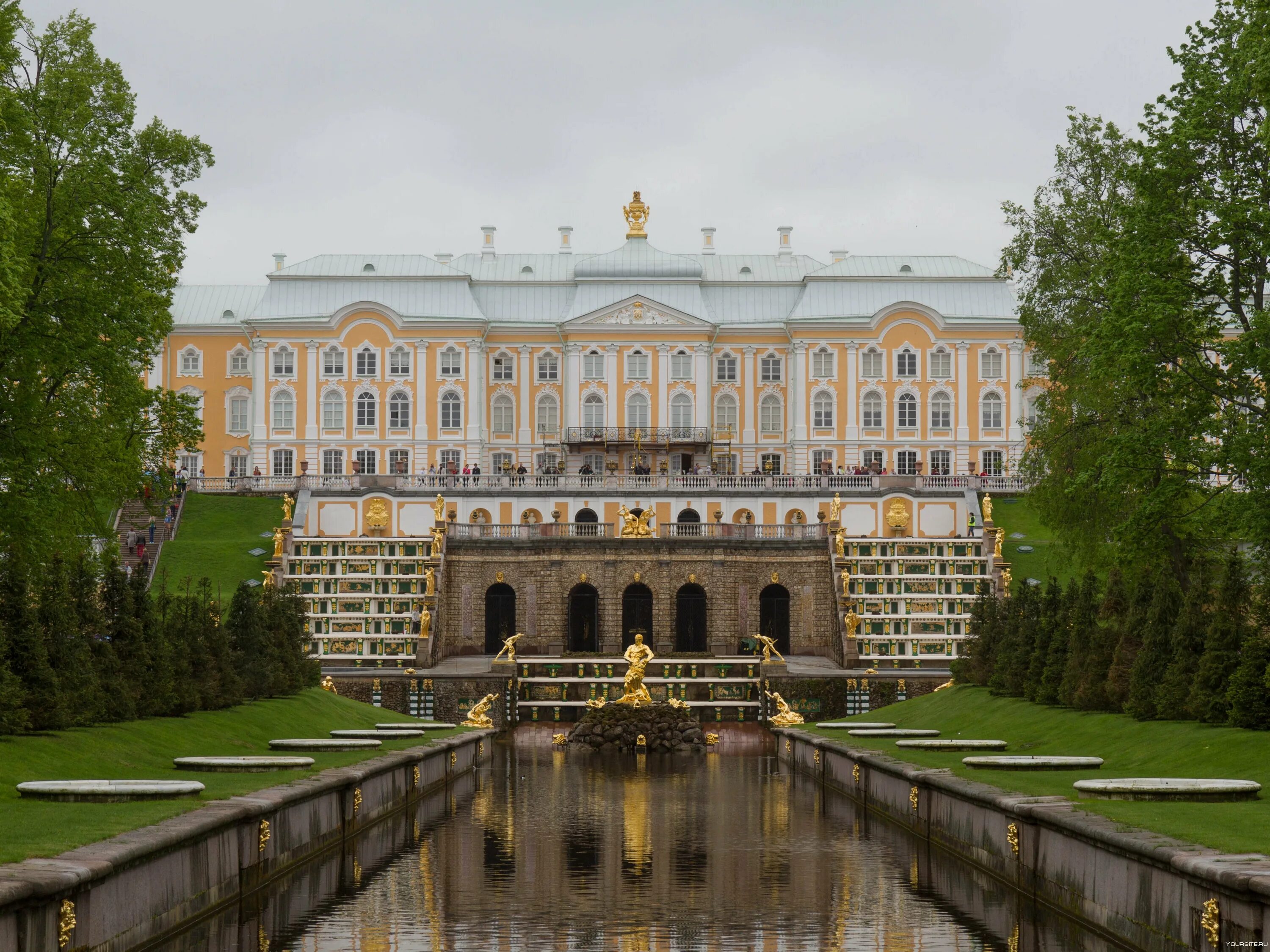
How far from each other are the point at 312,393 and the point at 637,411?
18465mm

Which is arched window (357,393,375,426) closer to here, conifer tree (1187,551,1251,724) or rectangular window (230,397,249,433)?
rectangular window (230,397,249,433)

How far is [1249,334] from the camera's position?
93.2ft

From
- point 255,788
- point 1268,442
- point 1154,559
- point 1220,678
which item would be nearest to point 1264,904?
point 255,788

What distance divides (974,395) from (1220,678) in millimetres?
74163

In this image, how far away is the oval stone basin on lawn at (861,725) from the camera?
1383 inches

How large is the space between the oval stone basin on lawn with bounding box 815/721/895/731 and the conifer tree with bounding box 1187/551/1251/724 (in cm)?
1054

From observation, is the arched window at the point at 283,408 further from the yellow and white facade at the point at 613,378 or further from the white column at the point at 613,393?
the white column at the point at 613,393

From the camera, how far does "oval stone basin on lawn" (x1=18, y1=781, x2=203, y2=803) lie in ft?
55.2

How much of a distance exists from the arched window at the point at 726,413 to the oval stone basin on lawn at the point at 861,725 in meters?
57.8

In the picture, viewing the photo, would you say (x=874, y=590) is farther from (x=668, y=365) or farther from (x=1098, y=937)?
(x=1098, y=937)

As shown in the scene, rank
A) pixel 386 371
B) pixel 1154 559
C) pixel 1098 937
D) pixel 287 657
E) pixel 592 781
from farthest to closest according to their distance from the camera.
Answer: pixel 386 371 < pixel 287 657 < pixel 1154 559 < pixel 592 781 < pixel 1098 937

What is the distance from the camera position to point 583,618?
67188 mm

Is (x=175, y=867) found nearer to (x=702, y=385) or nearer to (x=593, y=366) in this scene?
(x=593, y=366)

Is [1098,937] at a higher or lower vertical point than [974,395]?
lower
